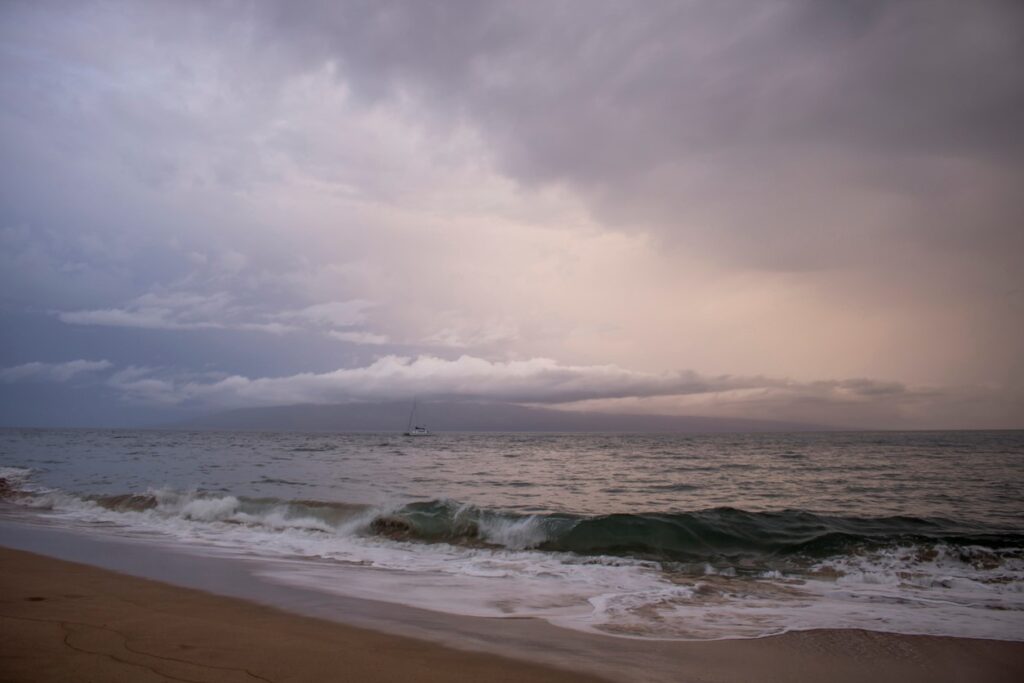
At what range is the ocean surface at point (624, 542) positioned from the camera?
770 centimetres

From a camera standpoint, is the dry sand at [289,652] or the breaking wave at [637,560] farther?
the breaking wave at [637,560]

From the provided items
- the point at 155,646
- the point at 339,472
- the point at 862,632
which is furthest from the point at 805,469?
the point at 155,646

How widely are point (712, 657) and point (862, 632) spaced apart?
247 cm

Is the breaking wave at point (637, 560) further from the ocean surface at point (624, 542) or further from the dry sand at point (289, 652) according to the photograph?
the dry sand at point (289, 652)

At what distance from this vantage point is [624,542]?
12.8m

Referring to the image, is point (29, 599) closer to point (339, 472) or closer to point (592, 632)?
point (592, 632)

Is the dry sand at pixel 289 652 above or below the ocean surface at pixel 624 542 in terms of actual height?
above

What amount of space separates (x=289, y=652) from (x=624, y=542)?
9263mm

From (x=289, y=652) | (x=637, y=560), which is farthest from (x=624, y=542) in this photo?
(x=289, y=652)

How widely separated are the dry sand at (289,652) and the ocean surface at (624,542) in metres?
0.78

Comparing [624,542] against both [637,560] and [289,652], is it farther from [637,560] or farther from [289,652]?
[289,652]

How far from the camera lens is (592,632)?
6.36 m

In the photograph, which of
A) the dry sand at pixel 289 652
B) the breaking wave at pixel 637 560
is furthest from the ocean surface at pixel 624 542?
the dry sand at pixel 289 652

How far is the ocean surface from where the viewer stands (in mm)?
7699
